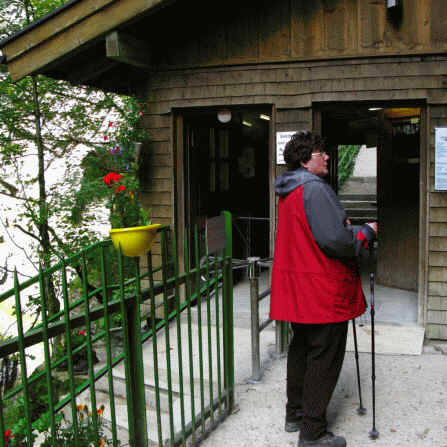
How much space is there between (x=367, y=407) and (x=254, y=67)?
11.6ft

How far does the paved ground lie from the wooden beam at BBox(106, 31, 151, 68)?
3161 mm

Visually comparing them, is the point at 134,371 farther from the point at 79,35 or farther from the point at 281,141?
the point at 79,35

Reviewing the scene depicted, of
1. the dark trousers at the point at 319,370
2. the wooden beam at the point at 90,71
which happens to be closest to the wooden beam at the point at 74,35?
the wooden beam at the point at 90,71

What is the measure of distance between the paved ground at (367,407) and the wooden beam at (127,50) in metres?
3.16

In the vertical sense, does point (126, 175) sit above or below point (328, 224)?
above

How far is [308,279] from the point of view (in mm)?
2941

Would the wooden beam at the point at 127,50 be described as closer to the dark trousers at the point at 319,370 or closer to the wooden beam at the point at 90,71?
the wooden beam at the point at 90,71

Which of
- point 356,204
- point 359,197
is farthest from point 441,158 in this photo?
point 359,197

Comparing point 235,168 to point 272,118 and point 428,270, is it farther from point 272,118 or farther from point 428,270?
point 428,270

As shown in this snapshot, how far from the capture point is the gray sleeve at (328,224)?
112 inches

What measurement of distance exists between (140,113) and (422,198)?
3.06 meters

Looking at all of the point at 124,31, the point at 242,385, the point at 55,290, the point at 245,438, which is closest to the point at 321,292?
the point at 245,438

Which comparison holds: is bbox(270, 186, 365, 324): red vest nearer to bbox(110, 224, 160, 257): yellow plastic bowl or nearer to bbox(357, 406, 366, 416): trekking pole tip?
bbox(110, 224, 160, 257): yellow plastic bowl

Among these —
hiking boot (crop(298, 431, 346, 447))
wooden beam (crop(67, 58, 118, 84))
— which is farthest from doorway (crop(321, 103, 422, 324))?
hiking boot (crop(298, 431, 346, 447))
